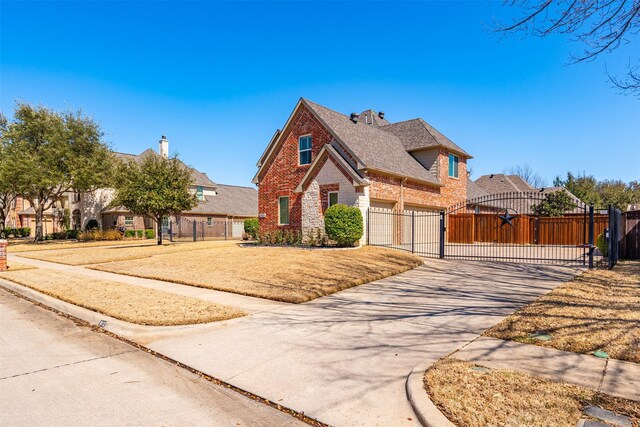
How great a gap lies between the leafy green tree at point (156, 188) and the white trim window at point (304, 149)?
25.3 ft

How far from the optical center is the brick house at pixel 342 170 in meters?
19.9

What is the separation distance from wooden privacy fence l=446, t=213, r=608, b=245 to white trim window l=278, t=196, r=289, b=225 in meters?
11.9

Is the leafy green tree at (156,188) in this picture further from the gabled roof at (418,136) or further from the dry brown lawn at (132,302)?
the gabled roof at (418,136)

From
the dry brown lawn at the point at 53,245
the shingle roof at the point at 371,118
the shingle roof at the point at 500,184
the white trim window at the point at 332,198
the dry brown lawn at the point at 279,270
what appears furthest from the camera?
the shingle roof at the point at 500,184

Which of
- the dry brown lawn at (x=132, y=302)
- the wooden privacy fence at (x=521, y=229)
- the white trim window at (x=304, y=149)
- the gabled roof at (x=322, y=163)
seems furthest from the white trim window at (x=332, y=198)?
the dry brown lawn at (x=132, y=302)

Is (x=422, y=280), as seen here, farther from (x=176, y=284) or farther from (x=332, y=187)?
(x=332, y=187)

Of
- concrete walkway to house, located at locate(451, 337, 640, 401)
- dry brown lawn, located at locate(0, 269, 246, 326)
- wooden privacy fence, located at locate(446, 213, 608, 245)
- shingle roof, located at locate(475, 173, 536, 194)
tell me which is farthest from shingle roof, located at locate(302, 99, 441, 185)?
shingle roof, located at locate(475, 173, 536, 194)

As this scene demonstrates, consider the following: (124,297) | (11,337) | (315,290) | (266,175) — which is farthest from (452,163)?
(11,337)

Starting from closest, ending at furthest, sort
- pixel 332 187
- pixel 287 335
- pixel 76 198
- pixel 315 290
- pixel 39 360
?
pixel 39 360
pixel 287 335
pixel 315 290
pixel 332 187
pixel 76 198

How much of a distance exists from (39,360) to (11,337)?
1.67 meters

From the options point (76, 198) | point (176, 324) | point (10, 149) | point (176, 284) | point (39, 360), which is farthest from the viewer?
point (76, 198)

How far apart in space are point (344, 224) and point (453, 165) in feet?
46.0

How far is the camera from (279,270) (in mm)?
11930

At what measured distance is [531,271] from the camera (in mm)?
12414
